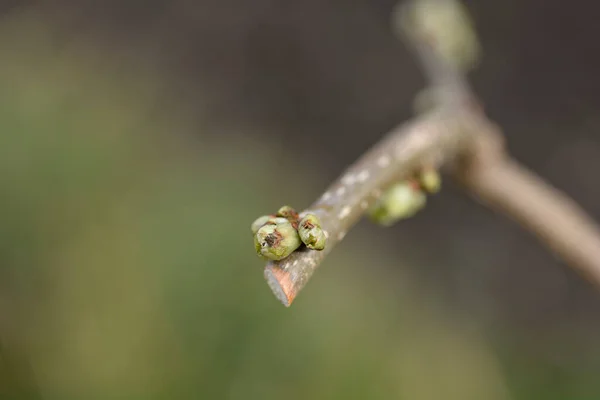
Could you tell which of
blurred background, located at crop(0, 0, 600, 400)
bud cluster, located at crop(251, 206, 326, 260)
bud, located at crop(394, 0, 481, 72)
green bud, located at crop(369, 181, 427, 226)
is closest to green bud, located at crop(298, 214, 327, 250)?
bud cluster, located at crop(251, 206, 326, 260)

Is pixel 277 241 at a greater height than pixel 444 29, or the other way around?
pixel 444 29

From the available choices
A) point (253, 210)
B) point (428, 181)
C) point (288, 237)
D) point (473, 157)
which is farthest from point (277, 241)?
point (253, 210)

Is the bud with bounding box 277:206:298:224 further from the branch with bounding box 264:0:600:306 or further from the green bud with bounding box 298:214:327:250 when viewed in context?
the branch with bounding box 264:0:600:306

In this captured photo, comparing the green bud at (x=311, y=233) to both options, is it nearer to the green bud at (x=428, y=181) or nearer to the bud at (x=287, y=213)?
the bud at (x=287, y=213)

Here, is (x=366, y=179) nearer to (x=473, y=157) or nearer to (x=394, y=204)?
(x=394, y=204)

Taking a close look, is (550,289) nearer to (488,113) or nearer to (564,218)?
(488,113)

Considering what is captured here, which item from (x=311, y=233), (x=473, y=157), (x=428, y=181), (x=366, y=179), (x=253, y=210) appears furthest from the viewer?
(x=253, y=210)
